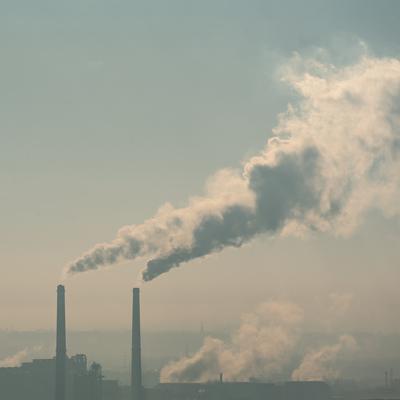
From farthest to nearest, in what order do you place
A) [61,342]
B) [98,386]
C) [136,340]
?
1. [98,386]
2. [136,340]
3. [61,342]

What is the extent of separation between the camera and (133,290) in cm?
7981

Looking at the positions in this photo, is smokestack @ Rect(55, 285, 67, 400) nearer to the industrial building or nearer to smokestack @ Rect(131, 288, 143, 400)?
the industrial building

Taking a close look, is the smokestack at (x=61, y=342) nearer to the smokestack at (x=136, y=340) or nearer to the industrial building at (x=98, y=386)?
the industrial building at (x=98, y=386)

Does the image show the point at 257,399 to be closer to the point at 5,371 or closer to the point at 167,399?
the point at 167,399

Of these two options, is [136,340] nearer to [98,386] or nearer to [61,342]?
[61,342]

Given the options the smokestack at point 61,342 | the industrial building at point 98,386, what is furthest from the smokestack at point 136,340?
the smokestack at point 61,342

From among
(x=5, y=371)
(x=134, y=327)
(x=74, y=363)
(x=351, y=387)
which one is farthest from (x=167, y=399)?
(x=351, y=387)

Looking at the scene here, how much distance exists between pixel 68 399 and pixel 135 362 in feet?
50.1

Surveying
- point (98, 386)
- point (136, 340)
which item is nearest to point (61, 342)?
point (136, 340)

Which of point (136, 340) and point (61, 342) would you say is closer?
point (61, 342)

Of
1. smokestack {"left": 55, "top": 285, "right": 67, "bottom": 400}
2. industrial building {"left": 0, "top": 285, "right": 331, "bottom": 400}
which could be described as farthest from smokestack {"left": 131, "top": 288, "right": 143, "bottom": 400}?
smokestack {"left": 55, "top": 285, "right": 67, "bottom": 400}

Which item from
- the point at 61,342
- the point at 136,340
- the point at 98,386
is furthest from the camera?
the point at 98,386

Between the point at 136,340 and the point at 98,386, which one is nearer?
the point at 136,340

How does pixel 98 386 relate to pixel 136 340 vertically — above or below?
below
